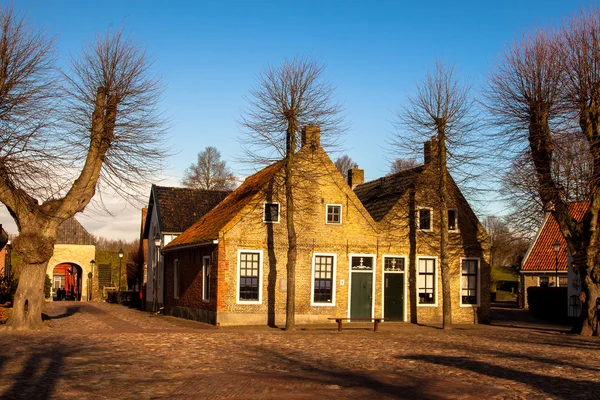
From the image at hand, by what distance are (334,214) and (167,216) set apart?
36.2 ft

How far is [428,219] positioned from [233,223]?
9126mm

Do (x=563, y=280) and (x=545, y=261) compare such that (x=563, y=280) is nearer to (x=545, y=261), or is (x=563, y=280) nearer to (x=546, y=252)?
(x=545, y=261)

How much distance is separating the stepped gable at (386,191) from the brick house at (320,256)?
4.0 inches

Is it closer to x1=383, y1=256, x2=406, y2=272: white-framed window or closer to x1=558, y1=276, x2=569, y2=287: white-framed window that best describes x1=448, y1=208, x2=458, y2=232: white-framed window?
x1=383, y1=256, x2=406, y2=272: white-framed window

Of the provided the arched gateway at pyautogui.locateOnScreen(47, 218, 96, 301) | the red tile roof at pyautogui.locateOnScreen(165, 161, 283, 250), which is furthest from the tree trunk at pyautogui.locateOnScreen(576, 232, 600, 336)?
the arched gateway at pyautogui.locateOnScreen(47, 218, 96, 301)

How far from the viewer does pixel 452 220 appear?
29938 millimetres

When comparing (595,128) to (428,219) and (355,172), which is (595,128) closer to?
(428,219)

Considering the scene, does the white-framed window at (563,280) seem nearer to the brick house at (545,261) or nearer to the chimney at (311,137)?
the brick house at (545,261)

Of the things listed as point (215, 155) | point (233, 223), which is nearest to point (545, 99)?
point (233, 223)

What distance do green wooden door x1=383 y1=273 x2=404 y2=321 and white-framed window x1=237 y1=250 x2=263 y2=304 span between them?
5.67 metres

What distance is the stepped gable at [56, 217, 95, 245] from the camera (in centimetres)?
5612

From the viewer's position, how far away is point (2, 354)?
14.8 metres

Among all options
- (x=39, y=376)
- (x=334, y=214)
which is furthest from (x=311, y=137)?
(x=39, y=376)

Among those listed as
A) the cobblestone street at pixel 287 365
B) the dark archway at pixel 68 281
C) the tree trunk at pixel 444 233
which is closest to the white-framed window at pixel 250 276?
the cobblestone street at pixel 287 365
